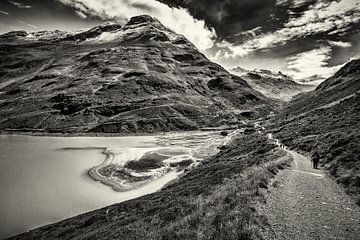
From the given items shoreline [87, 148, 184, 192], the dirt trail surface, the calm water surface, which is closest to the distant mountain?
shoreline [87, 148, 184, 192]

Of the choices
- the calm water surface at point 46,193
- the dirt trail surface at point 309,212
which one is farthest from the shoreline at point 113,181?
the dirt trail surface at point 309,212

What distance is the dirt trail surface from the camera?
1084 centimetres

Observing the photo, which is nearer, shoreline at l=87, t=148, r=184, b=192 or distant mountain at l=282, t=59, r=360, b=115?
shoreline at l=87, t=148, r=184, b=192

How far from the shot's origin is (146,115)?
196 meters

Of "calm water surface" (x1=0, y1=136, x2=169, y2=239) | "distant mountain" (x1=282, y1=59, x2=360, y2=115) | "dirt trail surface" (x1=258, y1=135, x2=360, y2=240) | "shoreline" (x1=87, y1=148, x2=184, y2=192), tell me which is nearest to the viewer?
"dirt trail surface" (x1=258, y1=135, x2=360, y2=240)

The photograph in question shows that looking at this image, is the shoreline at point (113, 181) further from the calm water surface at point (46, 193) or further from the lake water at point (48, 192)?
the calm water surface at point (46, 193)

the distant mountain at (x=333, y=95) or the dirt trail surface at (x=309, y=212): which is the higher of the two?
the distant mountain at (x=333, y=95)

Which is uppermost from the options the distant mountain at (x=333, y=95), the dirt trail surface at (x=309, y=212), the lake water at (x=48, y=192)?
the distant mountain at (x=333, y=95)

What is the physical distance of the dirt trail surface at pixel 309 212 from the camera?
10836 mm

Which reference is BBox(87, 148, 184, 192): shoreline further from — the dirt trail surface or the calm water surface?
the dirt trail surface

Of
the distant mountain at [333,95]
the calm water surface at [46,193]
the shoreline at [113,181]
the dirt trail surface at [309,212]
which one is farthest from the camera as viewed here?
the distant mountain at [333,95]

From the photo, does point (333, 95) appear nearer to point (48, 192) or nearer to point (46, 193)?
point (48, 192)

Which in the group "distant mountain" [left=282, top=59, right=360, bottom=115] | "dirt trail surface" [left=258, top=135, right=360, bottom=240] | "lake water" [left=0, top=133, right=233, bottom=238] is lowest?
"lake water" [left=0, top=133, right=233, bottom=238]

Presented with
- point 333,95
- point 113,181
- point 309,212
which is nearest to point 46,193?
point 113,181
